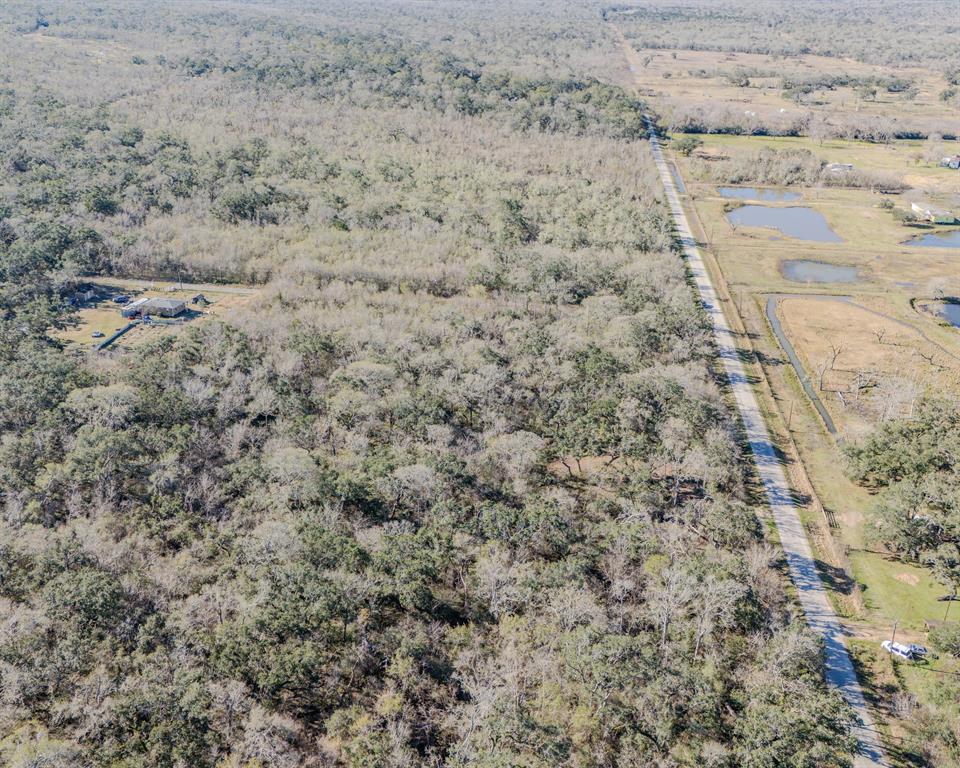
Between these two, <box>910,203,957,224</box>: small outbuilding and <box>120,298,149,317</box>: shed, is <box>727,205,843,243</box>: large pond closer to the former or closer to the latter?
<box>910,203,957,224</box>: small outbuilding

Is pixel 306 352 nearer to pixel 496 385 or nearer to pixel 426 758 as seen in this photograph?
pixel 496 385

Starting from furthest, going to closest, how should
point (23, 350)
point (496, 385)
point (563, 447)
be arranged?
point (23, 350), point (496, 385), point (563, 447)

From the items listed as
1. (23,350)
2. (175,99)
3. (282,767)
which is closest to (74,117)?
(175,99)

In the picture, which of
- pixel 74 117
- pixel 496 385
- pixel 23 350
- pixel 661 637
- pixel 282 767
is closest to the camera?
pixel 282 767

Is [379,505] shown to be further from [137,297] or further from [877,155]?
[877,155]

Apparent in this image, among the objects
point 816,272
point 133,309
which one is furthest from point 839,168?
point 133,309

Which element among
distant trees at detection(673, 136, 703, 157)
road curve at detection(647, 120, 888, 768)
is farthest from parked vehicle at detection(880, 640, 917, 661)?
distant trees at detection(673, 136, 703, 157)

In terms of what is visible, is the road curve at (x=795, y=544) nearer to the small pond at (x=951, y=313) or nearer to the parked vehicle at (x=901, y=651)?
the parked vehicle at (x=901, y=651)
